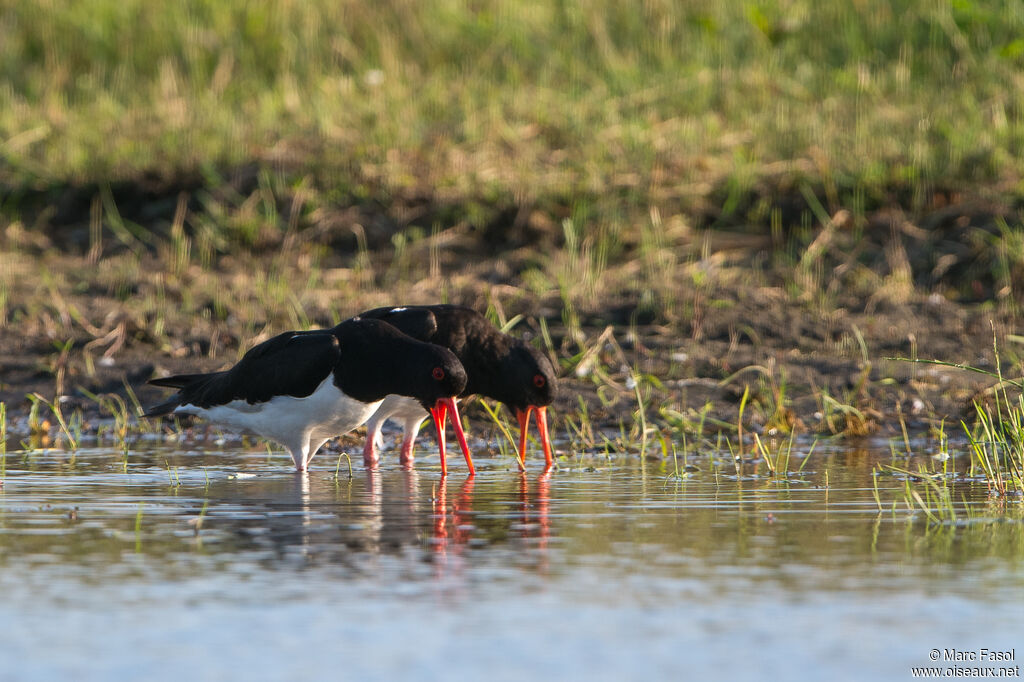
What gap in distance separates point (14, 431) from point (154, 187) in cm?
399

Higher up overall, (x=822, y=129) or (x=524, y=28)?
(x=524, y=28)

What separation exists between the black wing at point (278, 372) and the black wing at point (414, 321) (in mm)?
544

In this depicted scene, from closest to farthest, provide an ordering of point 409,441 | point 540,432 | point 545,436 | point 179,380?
1. point 545,436
2. point 540,432
3. point 409,441
4. point 179,380

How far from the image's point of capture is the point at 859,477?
7.23 metres

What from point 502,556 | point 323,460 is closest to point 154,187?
point 323,460

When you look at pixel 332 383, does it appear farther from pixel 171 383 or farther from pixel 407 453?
pixel 171 383

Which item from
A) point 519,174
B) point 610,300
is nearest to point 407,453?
point 610,300

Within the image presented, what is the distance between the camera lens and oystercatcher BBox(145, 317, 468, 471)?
7680mm

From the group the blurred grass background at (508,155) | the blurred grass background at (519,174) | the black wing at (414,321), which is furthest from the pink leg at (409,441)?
the blurred grass background at (508,155)

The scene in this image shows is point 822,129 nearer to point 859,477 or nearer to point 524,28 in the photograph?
point 524,28

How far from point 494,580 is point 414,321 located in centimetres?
367

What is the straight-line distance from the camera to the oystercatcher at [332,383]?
7.68m

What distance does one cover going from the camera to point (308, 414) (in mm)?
7723

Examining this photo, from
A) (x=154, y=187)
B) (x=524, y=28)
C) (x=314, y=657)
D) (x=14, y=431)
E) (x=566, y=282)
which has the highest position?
(x=524, y=28)
